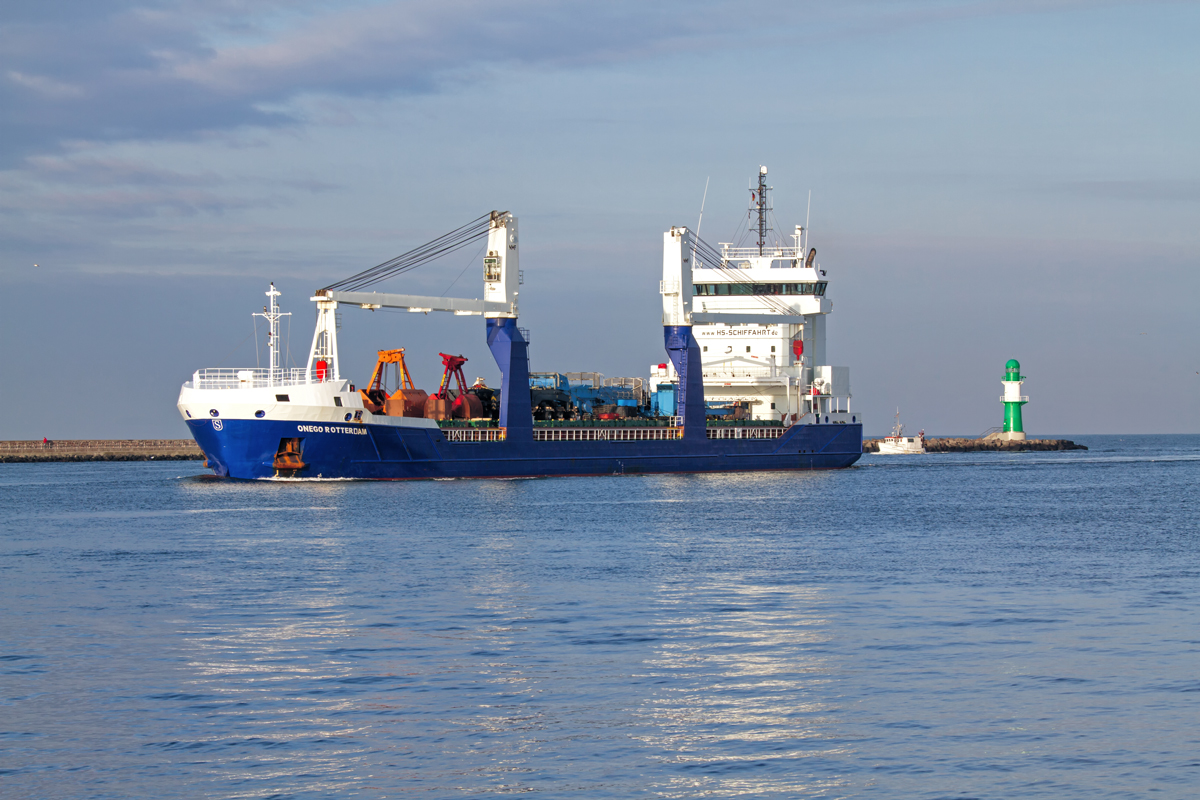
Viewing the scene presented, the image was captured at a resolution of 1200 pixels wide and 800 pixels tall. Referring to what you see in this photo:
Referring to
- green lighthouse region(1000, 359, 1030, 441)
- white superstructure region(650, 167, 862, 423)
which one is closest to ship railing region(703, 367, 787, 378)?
white superstructure region(650, 167, 862, 423)

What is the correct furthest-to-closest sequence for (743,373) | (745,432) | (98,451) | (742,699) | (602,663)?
(98,451) → (743,373) → (745,432) → (602,663) → (742,699)

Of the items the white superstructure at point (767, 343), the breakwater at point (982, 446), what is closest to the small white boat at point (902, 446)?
the breakwater at point (982, 446)

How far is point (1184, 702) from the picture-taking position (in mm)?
13711

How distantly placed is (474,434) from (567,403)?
10.2 m

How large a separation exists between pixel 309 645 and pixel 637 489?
38.6 metres

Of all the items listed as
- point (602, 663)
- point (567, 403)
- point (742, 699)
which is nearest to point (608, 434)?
point (567, 403)

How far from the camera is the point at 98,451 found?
113 metres

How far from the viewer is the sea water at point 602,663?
445 inches

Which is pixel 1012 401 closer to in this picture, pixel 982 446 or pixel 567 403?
pixel 982 446

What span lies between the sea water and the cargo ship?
18.8 m

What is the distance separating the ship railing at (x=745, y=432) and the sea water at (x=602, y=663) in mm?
33298

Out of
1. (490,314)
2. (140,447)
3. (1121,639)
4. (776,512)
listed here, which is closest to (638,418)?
(490,314)

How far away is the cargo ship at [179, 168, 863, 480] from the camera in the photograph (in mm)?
54188

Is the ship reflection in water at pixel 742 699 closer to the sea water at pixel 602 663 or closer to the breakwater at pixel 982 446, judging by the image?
the sea water at pixel 602 663
